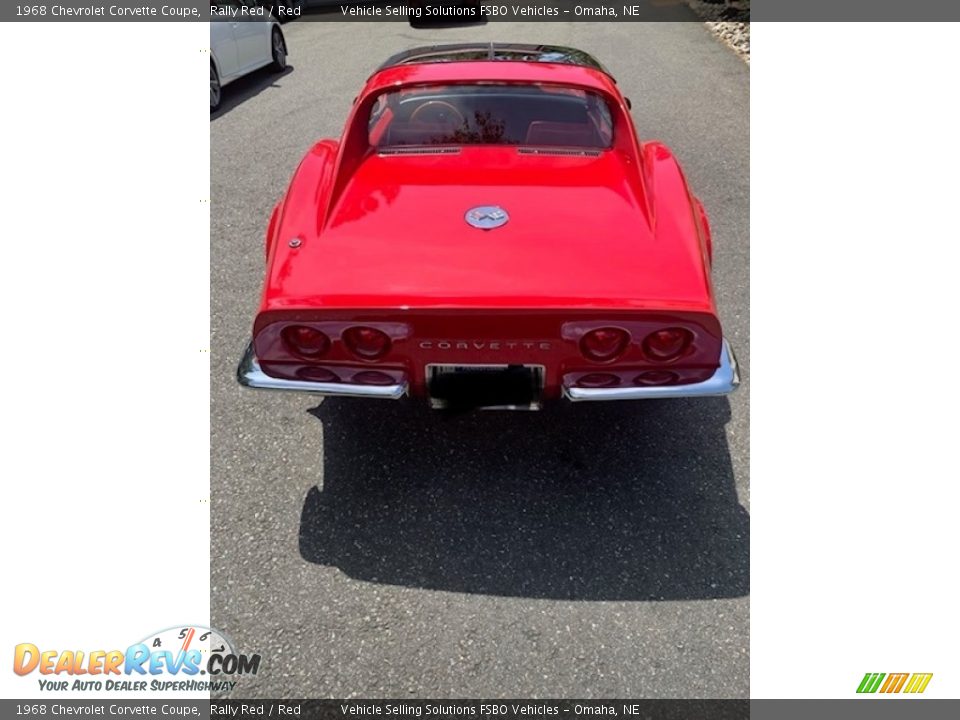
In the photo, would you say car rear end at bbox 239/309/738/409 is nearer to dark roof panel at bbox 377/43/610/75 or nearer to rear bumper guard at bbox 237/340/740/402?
rear bumper guard at bbox 237/340/740/402

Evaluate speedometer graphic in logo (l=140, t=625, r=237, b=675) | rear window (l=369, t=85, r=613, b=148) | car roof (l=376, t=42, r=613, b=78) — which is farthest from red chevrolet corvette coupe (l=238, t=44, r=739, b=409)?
car roof (l=376, t=42, r=613, b=78)

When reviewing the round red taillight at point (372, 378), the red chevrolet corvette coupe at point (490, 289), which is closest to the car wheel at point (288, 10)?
the red chevrolet corvette coupe at point (490, 289)

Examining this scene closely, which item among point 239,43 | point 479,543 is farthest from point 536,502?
point 239,43

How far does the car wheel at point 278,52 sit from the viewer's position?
385 inches

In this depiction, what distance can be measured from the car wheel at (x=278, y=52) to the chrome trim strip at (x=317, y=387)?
8.64 metres

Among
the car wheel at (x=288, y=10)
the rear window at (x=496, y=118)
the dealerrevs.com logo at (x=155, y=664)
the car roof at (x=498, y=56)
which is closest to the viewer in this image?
the dealerrevs.com logo at (x=155, y=664)

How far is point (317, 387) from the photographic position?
8.48 ft

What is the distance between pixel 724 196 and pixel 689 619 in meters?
4.16

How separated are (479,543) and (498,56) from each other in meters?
2.73

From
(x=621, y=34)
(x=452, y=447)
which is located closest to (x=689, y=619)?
(x=452, y=447)
